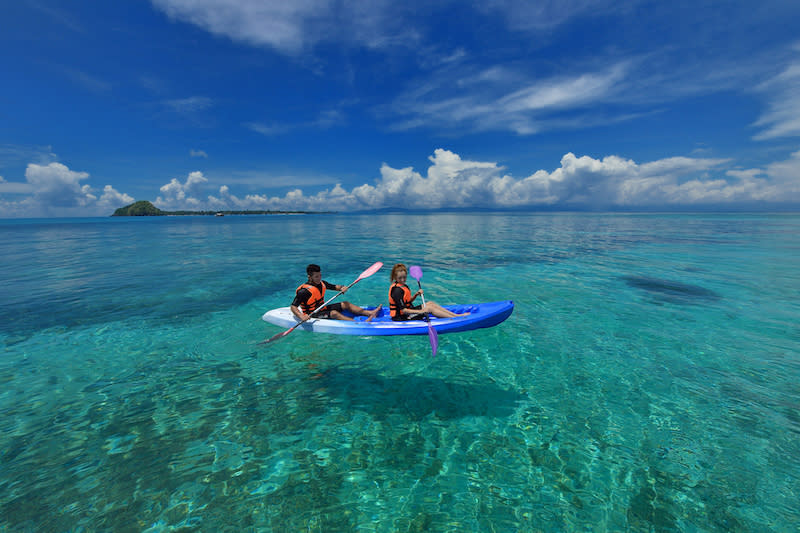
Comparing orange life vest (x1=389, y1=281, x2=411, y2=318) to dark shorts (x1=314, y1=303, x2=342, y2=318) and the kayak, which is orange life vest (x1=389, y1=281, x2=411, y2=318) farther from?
dark shorts (x1=314, y1=303, x2=342, y2=318)

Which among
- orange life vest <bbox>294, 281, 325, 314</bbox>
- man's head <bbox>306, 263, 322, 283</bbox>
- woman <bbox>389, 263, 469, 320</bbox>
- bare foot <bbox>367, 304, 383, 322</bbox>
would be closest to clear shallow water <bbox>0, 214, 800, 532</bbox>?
bare foot <bbox>367, 304, 383, 322</bbox>

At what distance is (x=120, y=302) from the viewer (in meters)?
14.4

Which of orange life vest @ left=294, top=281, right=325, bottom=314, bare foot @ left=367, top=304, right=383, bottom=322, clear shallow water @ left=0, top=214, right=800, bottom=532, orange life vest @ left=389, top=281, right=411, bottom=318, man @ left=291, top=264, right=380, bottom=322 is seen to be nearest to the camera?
clear shallow water @ left=0, top=214, right=800, bottom=532

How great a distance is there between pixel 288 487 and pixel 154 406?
4245 millimetres

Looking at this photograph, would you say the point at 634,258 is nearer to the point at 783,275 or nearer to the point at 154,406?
the point at 783,275

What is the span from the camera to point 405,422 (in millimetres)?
6496

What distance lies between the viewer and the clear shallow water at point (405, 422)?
4668mm

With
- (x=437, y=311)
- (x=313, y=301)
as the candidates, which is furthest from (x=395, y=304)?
(x=313, y=301)

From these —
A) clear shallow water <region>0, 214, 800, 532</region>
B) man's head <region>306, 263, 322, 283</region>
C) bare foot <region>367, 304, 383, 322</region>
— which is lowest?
clear shallow water <region>0, 214, 800, 532</region>

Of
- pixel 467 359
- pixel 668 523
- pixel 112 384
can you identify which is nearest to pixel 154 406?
pixel 112 384

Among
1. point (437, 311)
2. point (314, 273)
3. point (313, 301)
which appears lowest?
point (437, 311)

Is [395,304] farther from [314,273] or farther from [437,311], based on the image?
[314,273]

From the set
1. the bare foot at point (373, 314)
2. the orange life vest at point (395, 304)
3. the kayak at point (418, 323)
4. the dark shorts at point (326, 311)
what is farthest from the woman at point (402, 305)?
the dark shorts at point (326, 311)

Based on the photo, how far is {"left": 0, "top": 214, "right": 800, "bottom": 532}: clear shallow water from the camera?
15.3 ft
